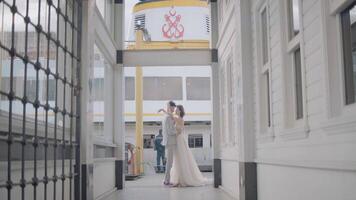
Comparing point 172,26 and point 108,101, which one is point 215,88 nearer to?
point 108,101

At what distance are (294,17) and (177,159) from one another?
17.2 feet

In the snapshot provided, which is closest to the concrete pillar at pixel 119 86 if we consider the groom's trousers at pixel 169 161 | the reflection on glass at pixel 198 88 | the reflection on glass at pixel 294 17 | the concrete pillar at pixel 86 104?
the groom's trousers at pixel 169 161

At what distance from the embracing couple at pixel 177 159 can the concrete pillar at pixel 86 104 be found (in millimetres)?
3413

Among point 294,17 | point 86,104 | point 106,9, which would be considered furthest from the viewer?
point 106,9

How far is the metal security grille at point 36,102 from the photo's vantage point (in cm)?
297

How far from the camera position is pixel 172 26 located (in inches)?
622

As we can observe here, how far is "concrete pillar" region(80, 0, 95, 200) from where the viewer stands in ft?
15.9

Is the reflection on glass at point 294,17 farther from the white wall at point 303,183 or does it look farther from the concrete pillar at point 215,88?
the concrete pillar at point 215,88

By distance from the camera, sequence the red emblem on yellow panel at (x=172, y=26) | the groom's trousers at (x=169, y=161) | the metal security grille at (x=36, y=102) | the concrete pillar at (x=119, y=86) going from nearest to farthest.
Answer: the metal security grille at (x=36, y=102) → the concrete pillar at (x=119, y=86) → the groom's trousers at (x=169, y=161) → the red emblem on yellow panel at (x=172, y=26)

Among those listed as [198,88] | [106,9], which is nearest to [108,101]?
[106,9]

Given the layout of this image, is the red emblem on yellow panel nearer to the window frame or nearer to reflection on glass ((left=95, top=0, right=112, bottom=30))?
reflection on glass ((left=95, top=0, right=112, bottom=30))

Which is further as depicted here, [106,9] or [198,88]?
[198,88]

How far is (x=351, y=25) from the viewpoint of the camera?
244cm

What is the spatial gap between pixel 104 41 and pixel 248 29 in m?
2.39
